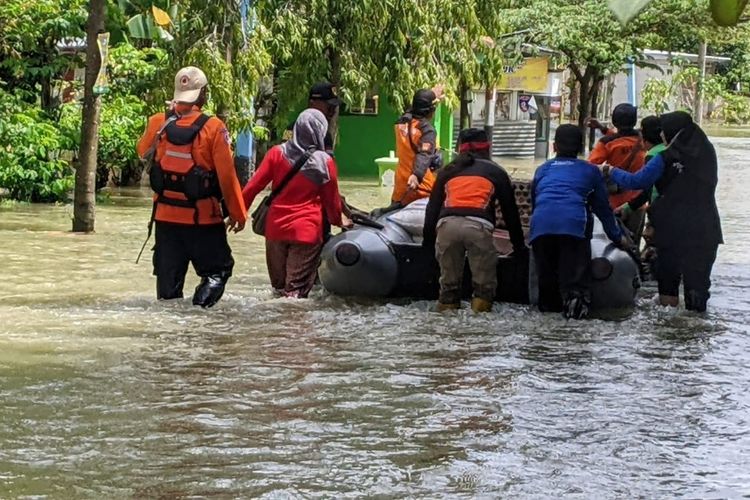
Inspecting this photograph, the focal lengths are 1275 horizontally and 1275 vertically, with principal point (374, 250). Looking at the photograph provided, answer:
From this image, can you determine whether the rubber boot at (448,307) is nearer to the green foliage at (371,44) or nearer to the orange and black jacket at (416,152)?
the orange and black jacket at (416,152)

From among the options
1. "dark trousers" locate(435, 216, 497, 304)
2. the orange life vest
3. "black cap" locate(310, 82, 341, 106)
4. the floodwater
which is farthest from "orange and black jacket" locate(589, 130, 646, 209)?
the orange life vest

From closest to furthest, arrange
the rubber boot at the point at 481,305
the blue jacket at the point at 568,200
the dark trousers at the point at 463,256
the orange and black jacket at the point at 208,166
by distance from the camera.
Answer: the orange and black jacket at the point at 208,166 → the blue jacket at the point at 568,200 → the dark trousers at the point at 463,256 → the rubber boot at the point at 481,305

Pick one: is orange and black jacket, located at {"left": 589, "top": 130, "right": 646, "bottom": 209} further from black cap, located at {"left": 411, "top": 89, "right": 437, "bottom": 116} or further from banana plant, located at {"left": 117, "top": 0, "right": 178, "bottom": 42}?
banana plant, located at {"left": 117, "top": 0, "right": 178, "bottom": 42}

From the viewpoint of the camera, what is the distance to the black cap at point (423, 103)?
11.2 metres

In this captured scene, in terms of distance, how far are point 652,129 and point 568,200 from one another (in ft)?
5.36

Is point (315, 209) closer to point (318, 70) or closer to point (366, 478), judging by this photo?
point (366, 478)

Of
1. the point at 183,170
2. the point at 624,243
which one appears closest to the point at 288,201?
the point at 183,170

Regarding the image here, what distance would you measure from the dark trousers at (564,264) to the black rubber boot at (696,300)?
988 millimetres

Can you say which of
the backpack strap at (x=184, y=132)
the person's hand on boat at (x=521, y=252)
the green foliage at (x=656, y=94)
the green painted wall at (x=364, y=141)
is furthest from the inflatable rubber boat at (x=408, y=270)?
the green foliage at (x=656, y=94)

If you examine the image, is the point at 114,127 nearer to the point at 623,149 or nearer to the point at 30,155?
the point at 30,155

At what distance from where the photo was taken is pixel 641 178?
9414 millimetres

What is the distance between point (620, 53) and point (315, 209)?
22914mm

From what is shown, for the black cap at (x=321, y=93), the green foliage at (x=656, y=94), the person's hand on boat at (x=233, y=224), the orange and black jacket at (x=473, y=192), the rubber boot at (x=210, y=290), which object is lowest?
the rubber boot at (x=210, y=290)

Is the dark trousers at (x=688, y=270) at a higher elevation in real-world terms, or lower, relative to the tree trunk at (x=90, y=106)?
lower
